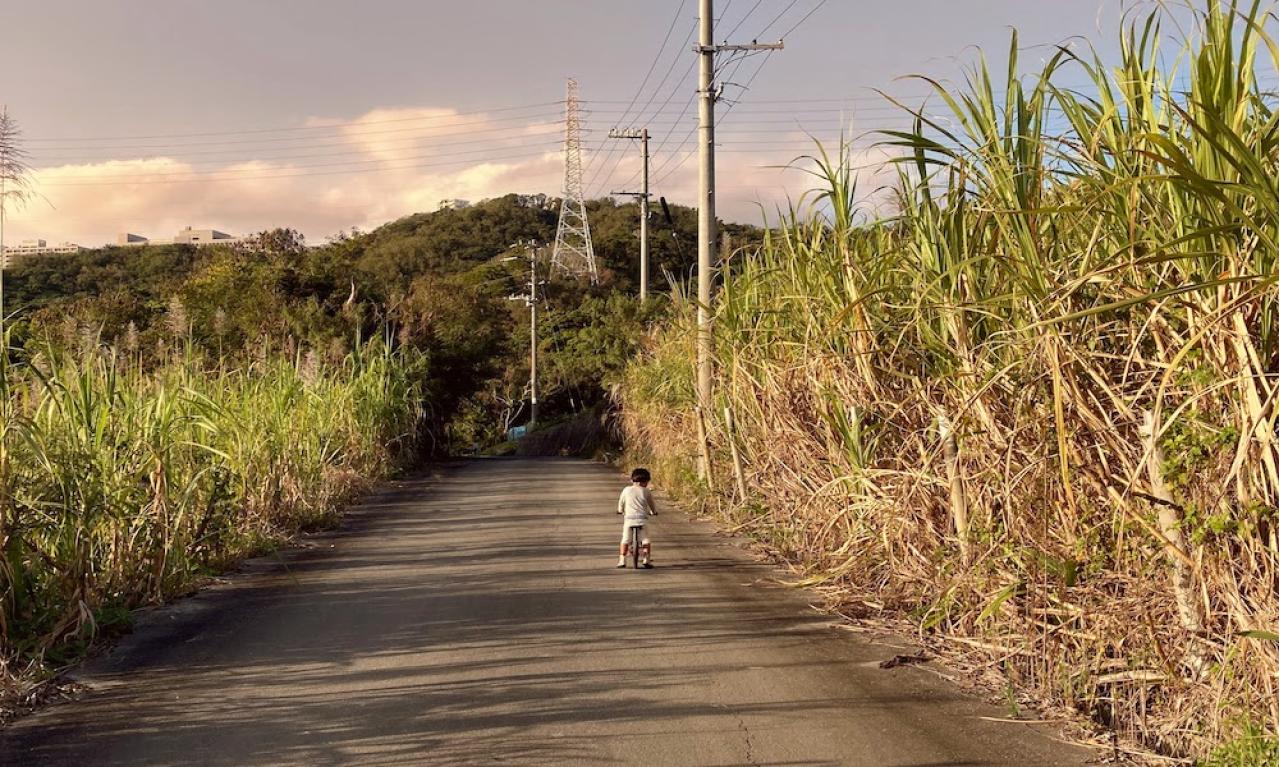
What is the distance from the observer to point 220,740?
525cm

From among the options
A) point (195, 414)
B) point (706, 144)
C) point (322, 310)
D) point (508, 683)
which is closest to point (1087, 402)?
point (508, 683)

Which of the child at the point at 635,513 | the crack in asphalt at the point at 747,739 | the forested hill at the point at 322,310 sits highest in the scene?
the forested hill at the point at 322,310

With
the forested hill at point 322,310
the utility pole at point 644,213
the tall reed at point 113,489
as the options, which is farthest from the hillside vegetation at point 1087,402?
the utility pole at point 644,213

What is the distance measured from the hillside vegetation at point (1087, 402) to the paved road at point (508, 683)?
0.62 metres

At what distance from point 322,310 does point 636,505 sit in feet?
67.3

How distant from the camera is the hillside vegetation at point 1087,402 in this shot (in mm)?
4516

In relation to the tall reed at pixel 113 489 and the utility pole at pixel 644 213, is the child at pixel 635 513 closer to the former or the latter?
the tall reed at pixel 113 489

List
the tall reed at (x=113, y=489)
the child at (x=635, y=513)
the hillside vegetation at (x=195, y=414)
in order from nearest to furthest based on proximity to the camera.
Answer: the tall reed at (x=113, y=489)
the hillside vegetation at (x=195, y=414)
the child at (x=635, y=513)

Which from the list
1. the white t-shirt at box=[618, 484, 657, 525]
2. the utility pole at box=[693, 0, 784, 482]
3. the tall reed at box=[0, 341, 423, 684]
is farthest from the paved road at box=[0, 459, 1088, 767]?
the utility pole at box=[693, 0, 784, 482]

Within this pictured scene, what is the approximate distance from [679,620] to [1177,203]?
4.60 meters

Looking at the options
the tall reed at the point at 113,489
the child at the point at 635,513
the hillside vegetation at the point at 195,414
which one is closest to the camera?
the tall reed at the point at 113,489

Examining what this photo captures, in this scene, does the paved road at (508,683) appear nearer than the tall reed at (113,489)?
Yes

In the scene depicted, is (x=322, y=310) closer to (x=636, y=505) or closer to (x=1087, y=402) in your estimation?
(x=636, y=505)

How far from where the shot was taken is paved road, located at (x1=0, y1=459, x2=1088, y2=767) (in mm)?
5109
